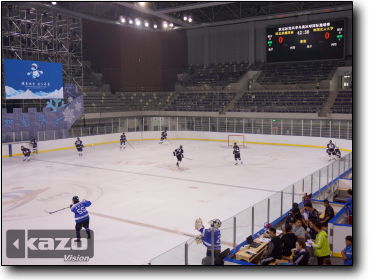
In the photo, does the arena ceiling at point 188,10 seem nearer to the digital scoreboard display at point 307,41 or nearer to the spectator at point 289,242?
the digital scoreboard display at point 307,41

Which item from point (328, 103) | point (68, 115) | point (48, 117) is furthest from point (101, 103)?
point (328, 103)

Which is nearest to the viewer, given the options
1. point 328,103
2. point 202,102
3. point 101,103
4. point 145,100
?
point 328,103

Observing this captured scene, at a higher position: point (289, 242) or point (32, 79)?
point (32, 79)

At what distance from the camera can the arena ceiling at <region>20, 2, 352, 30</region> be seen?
2756 centimetres

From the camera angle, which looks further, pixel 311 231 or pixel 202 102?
pixel 202 102

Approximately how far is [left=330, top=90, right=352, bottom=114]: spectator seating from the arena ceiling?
7.46 m

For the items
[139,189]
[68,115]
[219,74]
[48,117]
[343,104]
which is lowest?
[139,189]

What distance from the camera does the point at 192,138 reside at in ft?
96.5

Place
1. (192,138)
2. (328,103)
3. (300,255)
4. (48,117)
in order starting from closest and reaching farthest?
1. (300,255)
2. (48,117)
3. (192,138)
4. (328,103)

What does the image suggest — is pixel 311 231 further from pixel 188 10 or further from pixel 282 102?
pixel 188 10

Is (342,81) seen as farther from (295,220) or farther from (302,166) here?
(295,220)

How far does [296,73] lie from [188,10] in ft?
41.5

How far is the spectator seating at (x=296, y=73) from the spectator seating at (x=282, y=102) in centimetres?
193

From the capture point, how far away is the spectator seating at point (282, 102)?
30.4 m
